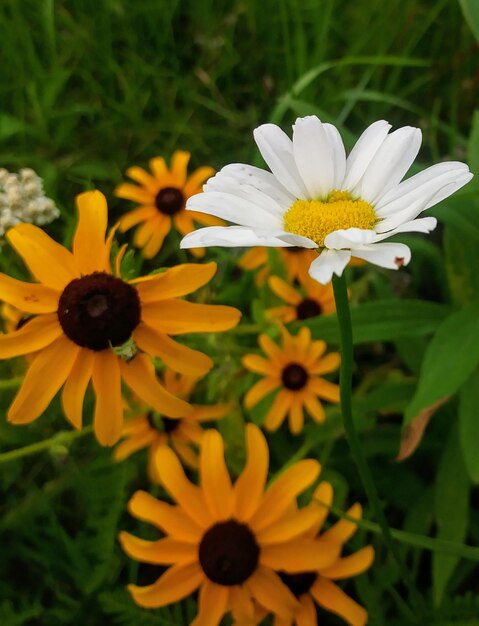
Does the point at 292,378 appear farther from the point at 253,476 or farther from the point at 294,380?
the point at 253,476

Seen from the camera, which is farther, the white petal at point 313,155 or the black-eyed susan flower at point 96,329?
the black-eyed susan flower at point 96,329

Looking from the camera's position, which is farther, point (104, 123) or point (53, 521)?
point (104, 123)

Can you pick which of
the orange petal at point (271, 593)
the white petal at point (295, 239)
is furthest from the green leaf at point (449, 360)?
the white petal at point (295, 239)

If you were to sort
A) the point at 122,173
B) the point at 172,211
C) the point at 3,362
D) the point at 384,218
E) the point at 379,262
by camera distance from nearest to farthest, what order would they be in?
the point at 379,262
the point at 384,218
the point at 3,362
the point at 172,211
the point at 122,173

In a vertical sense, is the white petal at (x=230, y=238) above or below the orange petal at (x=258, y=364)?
above

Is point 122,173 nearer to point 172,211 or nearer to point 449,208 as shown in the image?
point 172,211

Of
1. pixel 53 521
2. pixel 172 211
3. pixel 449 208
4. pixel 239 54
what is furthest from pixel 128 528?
pixel 239 54

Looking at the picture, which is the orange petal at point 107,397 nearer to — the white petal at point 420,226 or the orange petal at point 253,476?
the orange petal at point 253,476
